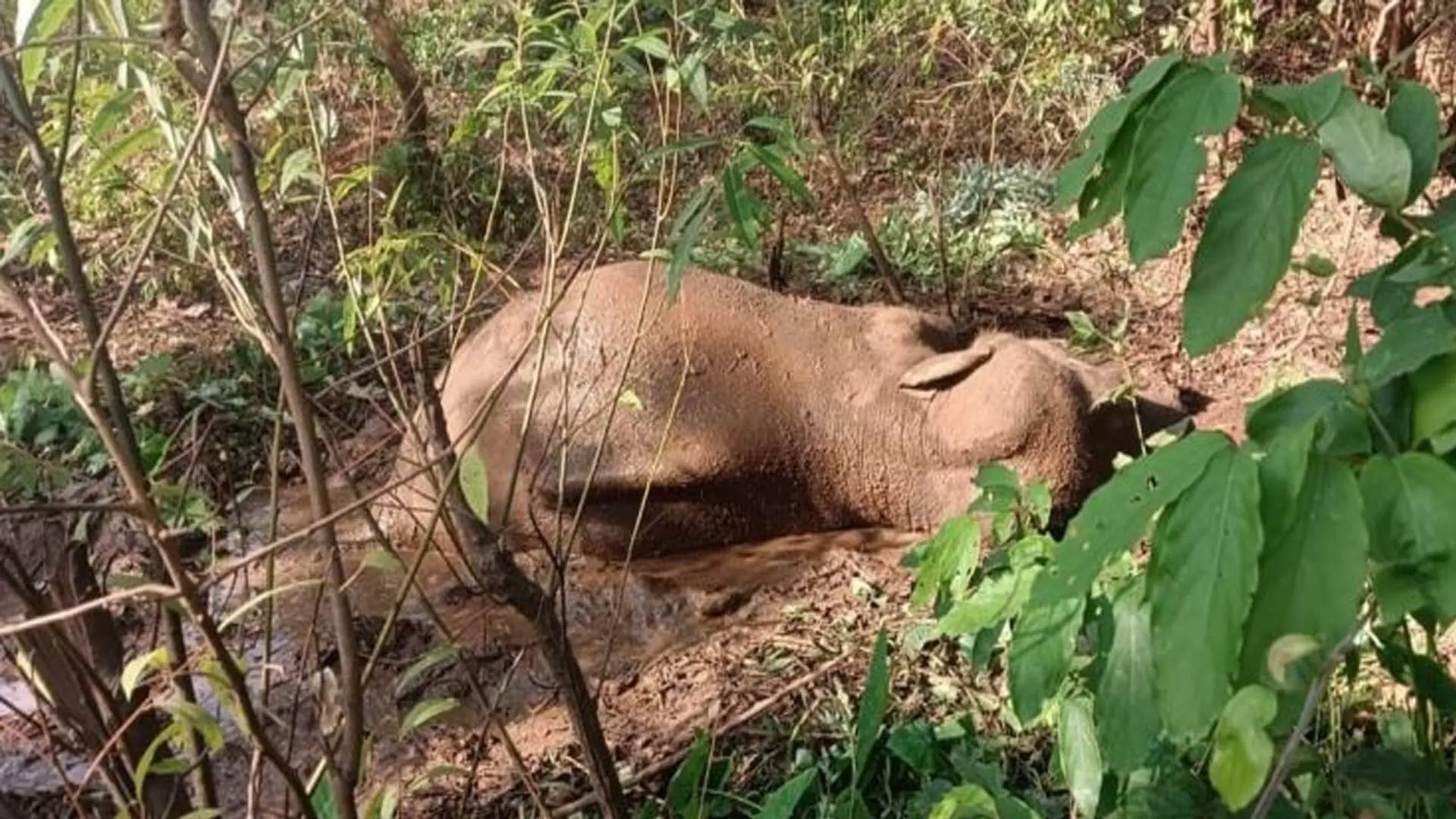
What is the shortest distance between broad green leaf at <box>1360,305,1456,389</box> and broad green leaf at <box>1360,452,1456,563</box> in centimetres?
9

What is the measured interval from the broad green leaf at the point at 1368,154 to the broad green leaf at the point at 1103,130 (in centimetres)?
13

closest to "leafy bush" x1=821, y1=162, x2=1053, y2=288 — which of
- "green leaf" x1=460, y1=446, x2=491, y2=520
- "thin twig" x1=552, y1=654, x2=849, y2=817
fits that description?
"thin twig" x1=552, y1=654, x2=849, y2=817

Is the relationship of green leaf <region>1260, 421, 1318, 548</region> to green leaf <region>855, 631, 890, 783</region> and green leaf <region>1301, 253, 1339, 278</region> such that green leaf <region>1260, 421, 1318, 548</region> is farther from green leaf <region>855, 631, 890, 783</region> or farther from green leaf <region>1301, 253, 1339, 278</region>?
green leaf <region>855, 631, 890, 783</region>

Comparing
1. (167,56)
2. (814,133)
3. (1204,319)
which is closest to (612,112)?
(167,56)

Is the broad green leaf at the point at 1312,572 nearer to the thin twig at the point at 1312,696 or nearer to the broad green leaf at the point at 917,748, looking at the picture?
the thin twig at the point at 1312,696

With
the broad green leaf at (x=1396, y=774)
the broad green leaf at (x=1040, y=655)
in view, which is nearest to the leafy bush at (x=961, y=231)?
the broad green leaf at (x=1040, y=655)

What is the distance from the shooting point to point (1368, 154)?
1173 mm

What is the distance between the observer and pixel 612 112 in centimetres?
244

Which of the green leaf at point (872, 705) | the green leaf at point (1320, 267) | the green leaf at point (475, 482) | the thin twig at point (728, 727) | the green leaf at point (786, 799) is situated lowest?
the thin twig at point (728, 727)

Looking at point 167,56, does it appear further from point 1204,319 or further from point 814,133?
point 814,133

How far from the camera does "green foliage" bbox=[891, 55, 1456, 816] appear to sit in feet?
3.39

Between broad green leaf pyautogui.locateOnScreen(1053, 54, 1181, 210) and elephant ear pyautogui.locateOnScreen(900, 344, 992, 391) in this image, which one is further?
elephant ear pyautogui.locateOnScreen(900, 344, 992, 391)

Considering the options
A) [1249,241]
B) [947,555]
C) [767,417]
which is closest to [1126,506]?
[1249,241]

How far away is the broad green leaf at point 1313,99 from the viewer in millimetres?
1186
